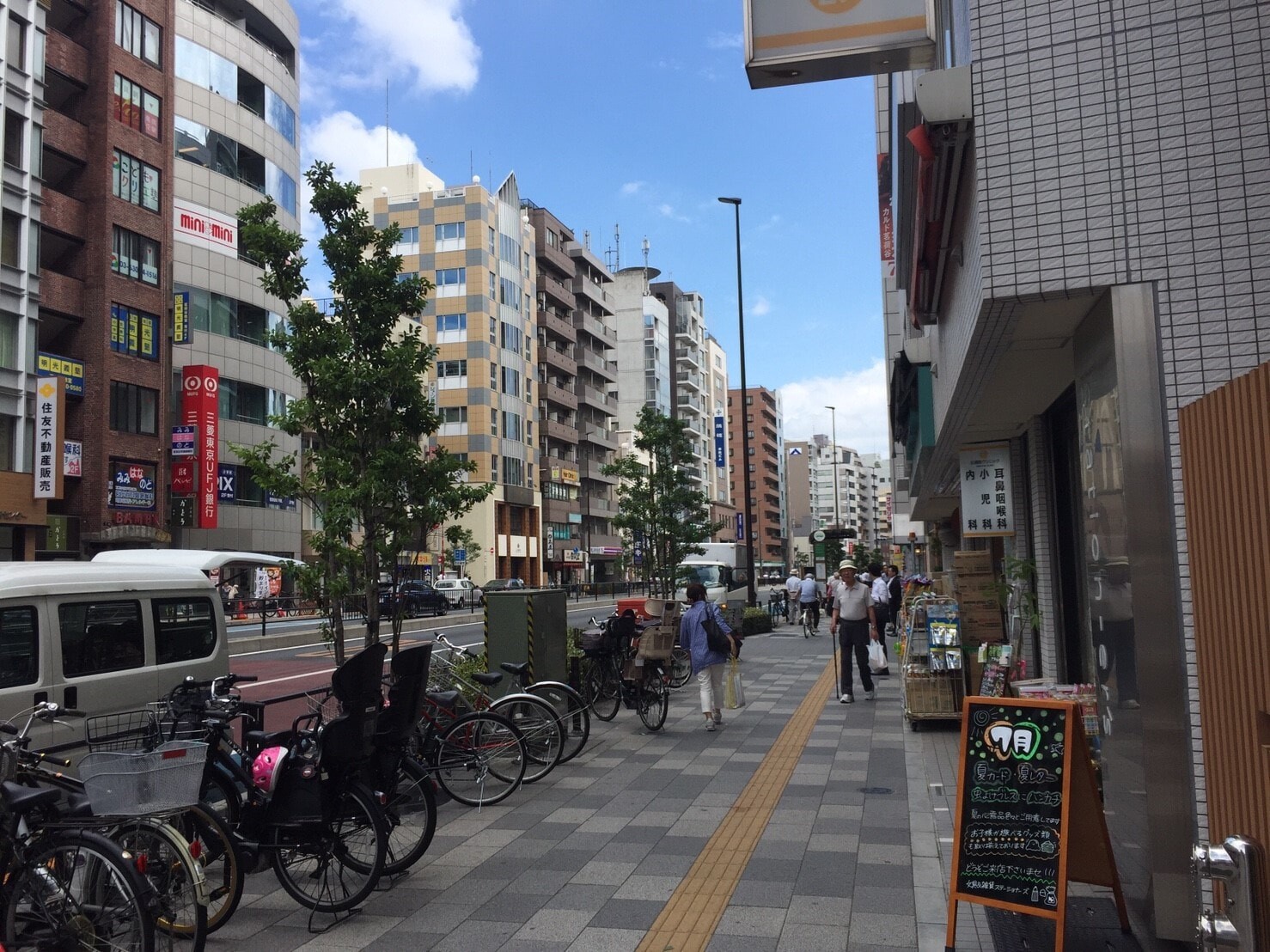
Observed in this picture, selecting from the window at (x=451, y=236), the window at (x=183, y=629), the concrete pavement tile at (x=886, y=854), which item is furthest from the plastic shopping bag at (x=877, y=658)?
the window at (x=451, y=236)

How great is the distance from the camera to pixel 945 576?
15898 mm

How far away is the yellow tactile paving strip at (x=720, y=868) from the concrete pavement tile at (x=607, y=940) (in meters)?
0.06

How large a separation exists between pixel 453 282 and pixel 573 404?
16631mm

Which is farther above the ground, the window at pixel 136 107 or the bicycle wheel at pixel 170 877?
the window at pixel 136 107

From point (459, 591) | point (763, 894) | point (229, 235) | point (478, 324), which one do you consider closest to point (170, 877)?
point (763, 894)

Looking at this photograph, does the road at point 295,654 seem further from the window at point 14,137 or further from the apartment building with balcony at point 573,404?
the apartment building with balcony at point 573,404

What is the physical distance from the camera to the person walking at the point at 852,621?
13766mm

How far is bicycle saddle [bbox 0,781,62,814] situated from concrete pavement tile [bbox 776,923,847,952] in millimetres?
3351

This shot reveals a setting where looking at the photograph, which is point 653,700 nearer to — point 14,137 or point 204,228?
point 14,137

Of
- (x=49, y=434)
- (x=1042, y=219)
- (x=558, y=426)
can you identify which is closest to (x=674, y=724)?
(x=1042, y=219)

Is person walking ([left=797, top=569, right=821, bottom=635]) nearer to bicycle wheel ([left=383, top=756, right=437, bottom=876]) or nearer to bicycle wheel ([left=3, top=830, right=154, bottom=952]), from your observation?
bicycle wheel ([left=383, top=756, right=437, bottom=876])

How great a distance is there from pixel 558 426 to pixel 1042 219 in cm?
7201

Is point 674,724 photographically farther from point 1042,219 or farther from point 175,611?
point 1042,219

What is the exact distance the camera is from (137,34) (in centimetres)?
3728
